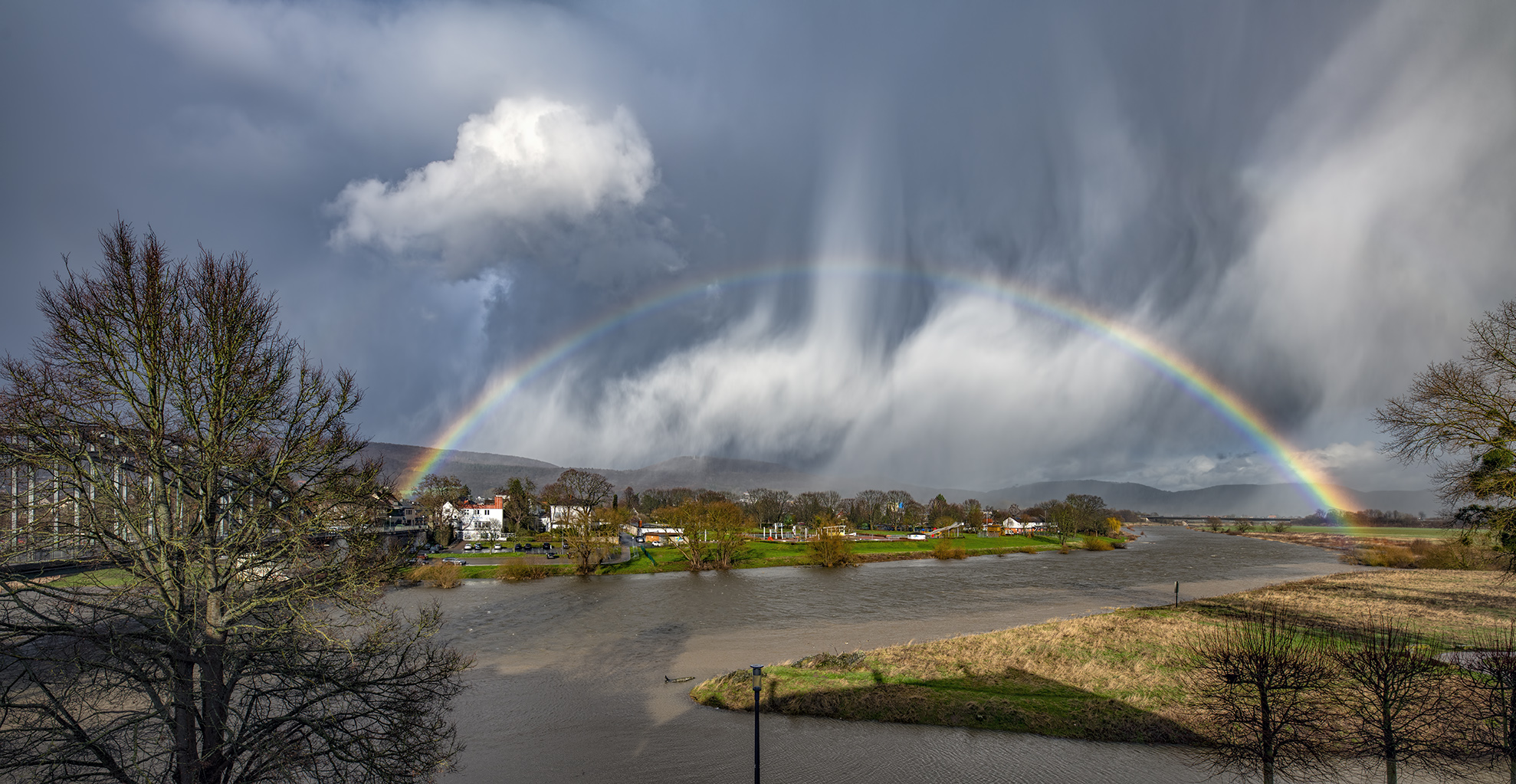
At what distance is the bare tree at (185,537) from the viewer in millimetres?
8469

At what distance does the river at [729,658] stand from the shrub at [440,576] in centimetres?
163

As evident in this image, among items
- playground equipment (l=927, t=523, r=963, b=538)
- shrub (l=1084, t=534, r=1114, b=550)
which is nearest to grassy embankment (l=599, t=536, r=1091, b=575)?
shrub (l=1084, t=534, r=1114, b=550)

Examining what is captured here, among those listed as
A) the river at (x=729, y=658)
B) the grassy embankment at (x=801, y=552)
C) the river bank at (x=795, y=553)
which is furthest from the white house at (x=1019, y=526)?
the river at (x=729, y=658)

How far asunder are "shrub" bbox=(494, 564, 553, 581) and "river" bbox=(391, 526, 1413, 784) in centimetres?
156

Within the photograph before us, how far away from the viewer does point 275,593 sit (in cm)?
998

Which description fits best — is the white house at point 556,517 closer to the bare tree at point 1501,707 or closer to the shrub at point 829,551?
the shrub at point 829,551

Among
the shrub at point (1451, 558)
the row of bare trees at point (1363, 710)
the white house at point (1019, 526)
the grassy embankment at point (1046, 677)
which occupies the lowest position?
the white house at point (1019, 526)

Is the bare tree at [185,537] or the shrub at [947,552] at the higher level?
the bare tree at [185,537]

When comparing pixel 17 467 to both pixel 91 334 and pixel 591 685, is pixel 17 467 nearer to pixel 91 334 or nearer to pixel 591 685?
pixel 91 334

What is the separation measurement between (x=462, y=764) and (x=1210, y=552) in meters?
114

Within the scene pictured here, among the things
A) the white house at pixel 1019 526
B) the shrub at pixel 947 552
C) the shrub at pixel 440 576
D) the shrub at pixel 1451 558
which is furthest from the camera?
the white house at pixel 1019 526

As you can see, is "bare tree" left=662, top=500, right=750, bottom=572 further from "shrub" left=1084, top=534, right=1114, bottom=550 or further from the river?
"shrub" left=1084, top=534, right=1114, bottom=550

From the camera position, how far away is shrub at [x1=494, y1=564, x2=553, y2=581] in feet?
191

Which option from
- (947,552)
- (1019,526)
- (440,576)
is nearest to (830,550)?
(947,552)
